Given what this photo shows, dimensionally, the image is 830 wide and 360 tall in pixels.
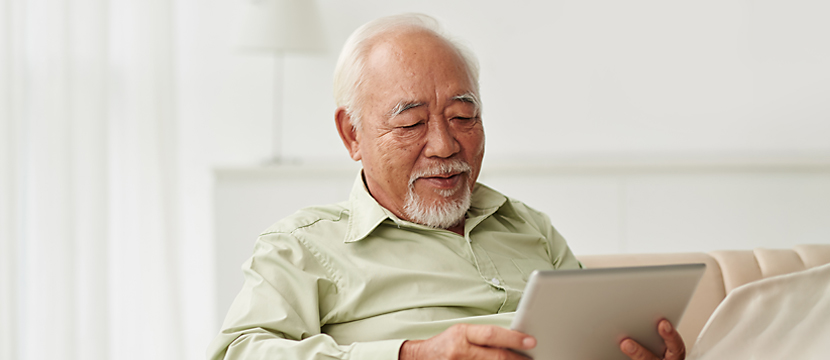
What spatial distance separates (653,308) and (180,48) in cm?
244

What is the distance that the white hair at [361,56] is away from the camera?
1520 mm

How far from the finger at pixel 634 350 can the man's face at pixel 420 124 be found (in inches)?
18.2

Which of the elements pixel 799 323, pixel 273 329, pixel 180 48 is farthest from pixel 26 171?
pixel 799 323

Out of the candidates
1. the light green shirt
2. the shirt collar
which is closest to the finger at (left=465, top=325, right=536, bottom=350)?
the light green shirt

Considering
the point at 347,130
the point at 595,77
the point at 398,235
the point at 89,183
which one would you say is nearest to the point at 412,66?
the point at 347,130

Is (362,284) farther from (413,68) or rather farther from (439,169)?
(413,68)

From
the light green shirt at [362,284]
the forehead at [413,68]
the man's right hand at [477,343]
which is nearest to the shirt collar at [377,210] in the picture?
the light green shirt at [362,284]

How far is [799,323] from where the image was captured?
44.6 inches

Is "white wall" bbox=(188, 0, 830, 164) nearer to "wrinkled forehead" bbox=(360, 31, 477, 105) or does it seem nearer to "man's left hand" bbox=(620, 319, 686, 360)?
"wrinkled forehead" bbox=(360, 31, 477, 105)

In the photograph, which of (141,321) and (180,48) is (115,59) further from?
(141,321)

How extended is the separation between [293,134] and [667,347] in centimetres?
211

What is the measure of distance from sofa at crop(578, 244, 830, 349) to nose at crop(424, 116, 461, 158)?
0.47 metres

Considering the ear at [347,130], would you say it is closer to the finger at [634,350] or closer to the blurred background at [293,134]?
the finger at [634,350]

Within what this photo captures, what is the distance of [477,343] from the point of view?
1.07m
